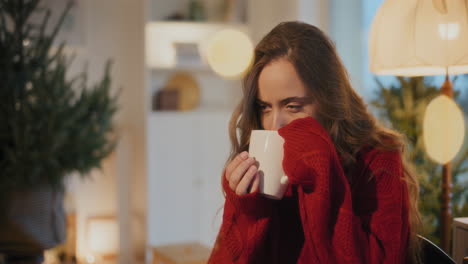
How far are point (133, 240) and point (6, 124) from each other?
5.33 ft

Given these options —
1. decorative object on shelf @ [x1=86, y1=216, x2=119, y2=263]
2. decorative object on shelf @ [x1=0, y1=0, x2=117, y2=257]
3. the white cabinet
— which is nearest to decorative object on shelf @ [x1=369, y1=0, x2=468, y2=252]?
decorative object on shelf @ [x1=0, y1=0, x2=117, y2=257]

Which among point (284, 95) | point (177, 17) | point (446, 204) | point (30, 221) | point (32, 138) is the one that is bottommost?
point (30, 221)

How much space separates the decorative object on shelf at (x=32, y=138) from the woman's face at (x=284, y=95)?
1901mm

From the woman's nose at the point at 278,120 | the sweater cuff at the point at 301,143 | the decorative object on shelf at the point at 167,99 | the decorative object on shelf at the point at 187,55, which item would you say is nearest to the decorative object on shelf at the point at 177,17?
the decorative object on shelf at the point at 187,55

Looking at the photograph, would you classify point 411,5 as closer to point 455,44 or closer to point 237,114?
point 455,44

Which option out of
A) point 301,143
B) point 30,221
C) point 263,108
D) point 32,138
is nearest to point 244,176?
point 301,143

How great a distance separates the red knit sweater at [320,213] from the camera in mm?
819

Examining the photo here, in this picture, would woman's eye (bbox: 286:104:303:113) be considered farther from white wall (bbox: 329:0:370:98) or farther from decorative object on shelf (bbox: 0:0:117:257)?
white wall (bbox: 329:0:370:98)

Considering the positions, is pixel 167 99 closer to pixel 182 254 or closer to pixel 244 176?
pixel 182 254

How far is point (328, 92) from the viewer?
99cm

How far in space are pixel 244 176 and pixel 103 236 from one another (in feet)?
9.87

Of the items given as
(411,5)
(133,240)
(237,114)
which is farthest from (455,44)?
(133,240)

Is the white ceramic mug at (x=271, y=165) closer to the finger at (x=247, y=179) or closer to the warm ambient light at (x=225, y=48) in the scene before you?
the finger at (x=247, y=179)

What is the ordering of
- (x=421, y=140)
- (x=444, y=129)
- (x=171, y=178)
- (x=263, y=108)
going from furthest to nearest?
Answer: (x=171, y=178) → (x=421, y=140) → (x=444, y=129) → (x=263, y=108)
